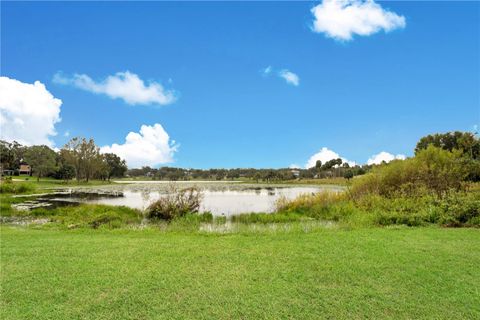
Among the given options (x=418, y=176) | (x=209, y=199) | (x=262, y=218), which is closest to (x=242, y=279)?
(x=262, y=218)

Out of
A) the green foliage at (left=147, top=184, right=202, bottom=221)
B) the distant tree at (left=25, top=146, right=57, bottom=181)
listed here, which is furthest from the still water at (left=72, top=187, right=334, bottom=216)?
the distant tree at (left=25, top=146, right=57, bottom=181)

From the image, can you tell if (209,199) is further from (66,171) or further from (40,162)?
(66,171)

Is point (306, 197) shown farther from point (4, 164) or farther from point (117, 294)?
point (4, 164)

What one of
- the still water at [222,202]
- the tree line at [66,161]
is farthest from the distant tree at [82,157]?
the still water at [222,202]

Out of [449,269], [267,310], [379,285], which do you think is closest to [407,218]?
[449,269]

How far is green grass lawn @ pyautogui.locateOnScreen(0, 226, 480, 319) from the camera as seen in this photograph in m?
3.43

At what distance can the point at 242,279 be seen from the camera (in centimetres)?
422

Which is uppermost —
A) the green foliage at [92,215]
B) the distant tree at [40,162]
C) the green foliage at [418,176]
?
the distant tree at [40,162]

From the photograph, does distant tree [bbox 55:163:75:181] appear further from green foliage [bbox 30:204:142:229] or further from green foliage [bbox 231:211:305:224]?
green foliage [bbox 231:211:305:224]

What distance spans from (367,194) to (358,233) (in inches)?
330

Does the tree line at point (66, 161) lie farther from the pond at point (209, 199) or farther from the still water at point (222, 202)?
the still water at point (222, 202)

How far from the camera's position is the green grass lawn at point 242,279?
11.3 ft

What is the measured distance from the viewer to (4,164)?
5344 cm

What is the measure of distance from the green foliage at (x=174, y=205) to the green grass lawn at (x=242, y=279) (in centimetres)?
715
